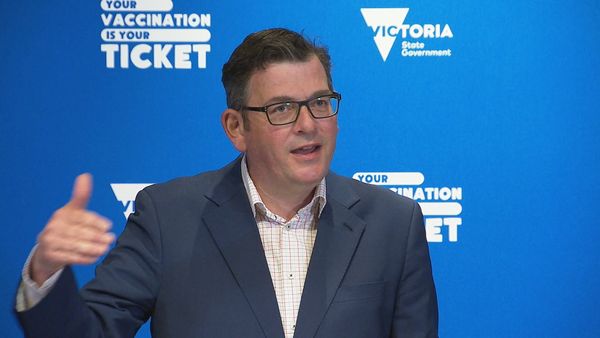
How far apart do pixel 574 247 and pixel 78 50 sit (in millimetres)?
2201

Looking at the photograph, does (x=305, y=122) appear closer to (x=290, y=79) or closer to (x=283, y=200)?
(x=290, y=79)

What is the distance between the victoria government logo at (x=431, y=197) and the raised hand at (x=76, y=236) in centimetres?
209

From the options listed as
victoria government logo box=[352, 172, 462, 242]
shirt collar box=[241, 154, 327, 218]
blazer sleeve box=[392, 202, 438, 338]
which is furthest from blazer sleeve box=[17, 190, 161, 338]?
victoria government logo box=[352, 172, 462, 242]

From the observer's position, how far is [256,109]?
2283 millimetres

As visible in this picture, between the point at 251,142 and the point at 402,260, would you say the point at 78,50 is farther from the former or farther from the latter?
the point at 402,260

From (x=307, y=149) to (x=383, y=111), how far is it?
1.42 meters

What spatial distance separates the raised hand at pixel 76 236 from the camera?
158 centimetres

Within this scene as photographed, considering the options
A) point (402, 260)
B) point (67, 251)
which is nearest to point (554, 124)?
point (402, 260)

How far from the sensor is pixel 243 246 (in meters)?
2.22

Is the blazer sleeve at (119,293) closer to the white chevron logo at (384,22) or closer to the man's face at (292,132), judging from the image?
the man's face at (292,132)

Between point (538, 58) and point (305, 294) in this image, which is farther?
point (538, 58)

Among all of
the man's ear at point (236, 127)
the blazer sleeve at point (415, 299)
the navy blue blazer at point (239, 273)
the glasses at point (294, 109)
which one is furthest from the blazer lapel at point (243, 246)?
the blazer sleeve at point (415, 299)

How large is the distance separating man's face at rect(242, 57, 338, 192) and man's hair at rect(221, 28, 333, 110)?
0.02 meters

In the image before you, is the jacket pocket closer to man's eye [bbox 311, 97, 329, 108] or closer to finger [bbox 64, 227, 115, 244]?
man's eye [bbox 311, 97, 329, 108]
